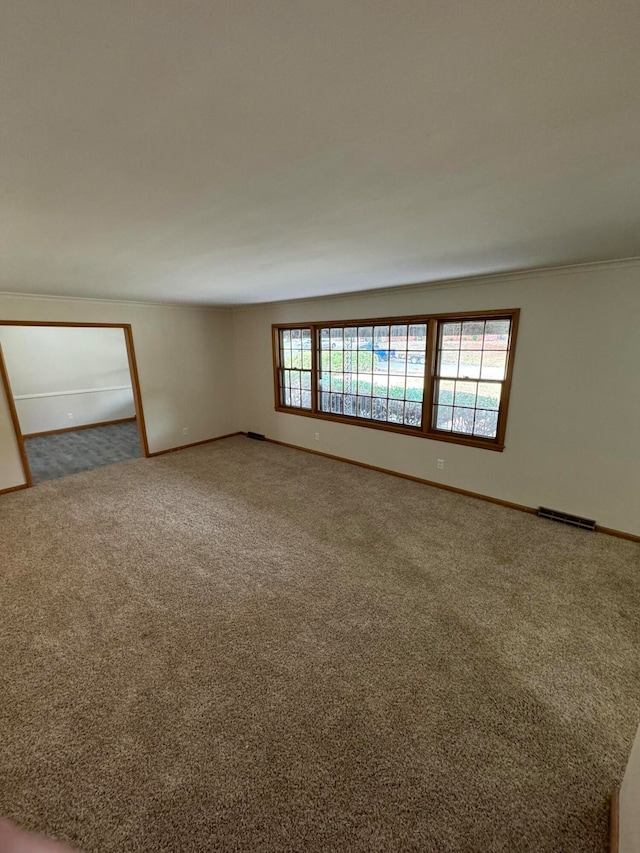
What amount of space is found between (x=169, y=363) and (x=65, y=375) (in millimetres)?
3299

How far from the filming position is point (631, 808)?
1160 mm

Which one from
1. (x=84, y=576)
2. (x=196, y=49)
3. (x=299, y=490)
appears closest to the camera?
(x=196, y=49)

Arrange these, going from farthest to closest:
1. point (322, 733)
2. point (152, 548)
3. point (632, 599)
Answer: point (152, 548) < point (632, 599) < point (322, 733)

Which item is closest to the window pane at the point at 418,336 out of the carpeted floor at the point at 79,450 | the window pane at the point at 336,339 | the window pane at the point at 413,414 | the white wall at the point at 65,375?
the window pane at the point at 413,414

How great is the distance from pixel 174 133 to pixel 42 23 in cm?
42

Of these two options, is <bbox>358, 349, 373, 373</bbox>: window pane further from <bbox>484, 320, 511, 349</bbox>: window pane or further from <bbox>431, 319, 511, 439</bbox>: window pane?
<bbox>484, 320, 511, 349</bbox>: window pane

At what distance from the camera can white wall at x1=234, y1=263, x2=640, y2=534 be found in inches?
118

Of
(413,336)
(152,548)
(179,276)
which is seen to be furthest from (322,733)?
(413,336)

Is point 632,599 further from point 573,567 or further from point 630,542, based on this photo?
point 630,542

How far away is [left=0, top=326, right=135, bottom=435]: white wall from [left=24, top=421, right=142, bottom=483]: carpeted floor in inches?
16.3

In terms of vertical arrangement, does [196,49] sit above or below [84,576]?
above

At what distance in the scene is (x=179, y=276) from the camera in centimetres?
325

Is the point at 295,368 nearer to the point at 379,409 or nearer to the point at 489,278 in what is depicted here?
the point at 379,409

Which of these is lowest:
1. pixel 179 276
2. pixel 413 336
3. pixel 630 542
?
pixel 630 542
